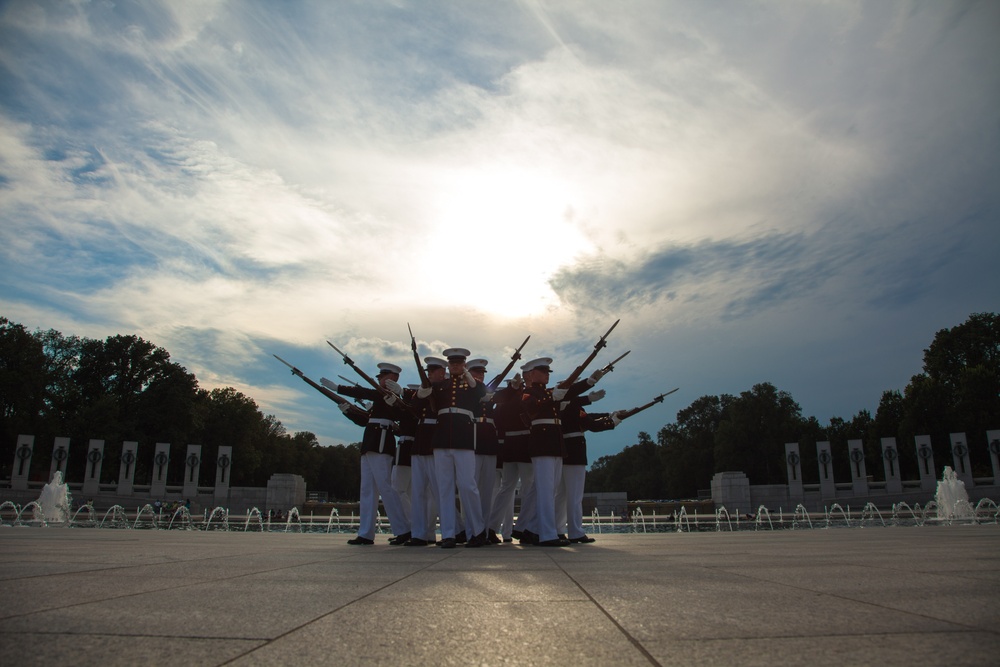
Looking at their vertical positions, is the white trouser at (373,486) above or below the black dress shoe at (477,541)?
above

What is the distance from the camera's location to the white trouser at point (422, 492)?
10.2 meters

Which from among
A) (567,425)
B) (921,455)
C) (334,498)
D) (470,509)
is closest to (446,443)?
(470,509)

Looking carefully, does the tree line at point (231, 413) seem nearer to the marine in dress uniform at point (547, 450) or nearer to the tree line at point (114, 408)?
the tree line at point (114, 408)

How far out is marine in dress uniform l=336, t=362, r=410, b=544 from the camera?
33.8 feet

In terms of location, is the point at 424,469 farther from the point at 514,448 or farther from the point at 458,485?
the point at 514,448

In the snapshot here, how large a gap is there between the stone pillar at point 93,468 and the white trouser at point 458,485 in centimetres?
4329

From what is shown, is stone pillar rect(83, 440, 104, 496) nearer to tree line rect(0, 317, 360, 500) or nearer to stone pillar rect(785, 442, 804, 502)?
tree line rect(0, 317, 360, 500)

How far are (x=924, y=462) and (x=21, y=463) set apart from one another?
58595 millimetres

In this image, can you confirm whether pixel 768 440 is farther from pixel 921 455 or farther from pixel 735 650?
pixel 735 650

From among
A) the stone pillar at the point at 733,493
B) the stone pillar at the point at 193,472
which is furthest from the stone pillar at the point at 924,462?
the stone pillar at the point at 193,472

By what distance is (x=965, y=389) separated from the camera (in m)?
52.6

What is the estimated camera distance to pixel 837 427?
246 feet

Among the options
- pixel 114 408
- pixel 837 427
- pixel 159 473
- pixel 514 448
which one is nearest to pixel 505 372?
pixel 514 448

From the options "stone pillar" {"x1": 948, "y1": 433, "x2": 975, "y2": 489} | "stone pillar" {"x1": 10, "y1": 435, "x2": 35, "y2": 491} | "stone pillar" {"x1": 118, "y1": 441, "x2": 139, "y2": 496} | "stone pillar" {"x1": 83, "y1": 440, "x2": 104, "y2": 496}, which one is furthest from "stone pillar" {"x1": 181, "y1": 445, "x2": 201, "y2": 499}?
"stone pillar" {"x1": 948, "y1": 433, "x2": 975, "y2": 489}
